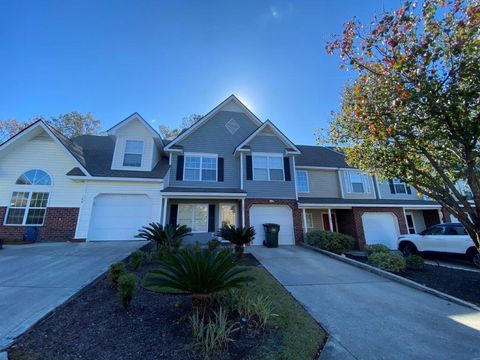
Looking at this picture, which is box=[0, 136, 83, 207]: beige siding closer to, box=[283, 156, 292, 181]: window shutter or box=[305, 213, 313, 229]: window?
box=[283, 156, 292, 181]: window shutter

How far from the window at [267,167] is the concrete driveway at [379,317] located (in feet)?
23.4

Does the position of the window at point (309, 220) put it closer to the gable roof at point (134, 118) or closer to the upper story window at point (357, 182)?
the upper story window at point (357, 182)

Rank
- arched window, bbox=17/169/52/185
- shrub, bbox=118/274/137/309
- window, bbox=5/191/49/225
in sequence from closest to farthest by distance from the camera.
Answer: shrub, bbox=118/274/137/309 < window, bbox=5/191/49/225 < arched window, bbox=17/169/52/185

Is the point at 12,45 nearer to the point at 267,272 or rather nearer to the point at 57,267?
the point at 57,267

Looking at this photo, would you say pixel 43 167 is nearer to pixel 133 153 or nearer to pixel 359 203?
pixel 133 153

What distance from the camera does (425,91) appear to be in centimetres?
553

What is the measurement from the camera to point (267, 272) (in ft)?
24.7

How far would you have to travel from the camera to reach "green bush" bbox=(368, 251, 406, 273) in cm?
793

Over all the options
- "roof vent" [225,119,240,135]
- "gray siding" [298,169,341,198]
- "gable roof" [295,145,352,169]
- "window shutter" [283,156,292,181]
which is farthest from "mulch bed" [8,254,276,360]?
"gable roof" [295,145,352,169]

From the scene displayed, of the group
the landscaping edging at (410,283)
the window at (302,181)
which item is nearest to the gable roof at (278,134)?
the window at (302,181)

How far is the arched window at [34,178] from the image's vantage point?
38.0 feet

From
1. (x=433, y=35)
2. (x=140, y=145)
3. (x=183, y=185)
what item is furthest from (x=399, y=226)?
(x=140, y=145)

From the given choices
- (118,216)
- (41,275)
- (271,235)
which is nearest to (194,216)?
(118,216)

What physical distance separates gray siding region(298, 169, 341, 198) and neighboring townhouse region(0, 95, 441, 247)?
8cm
